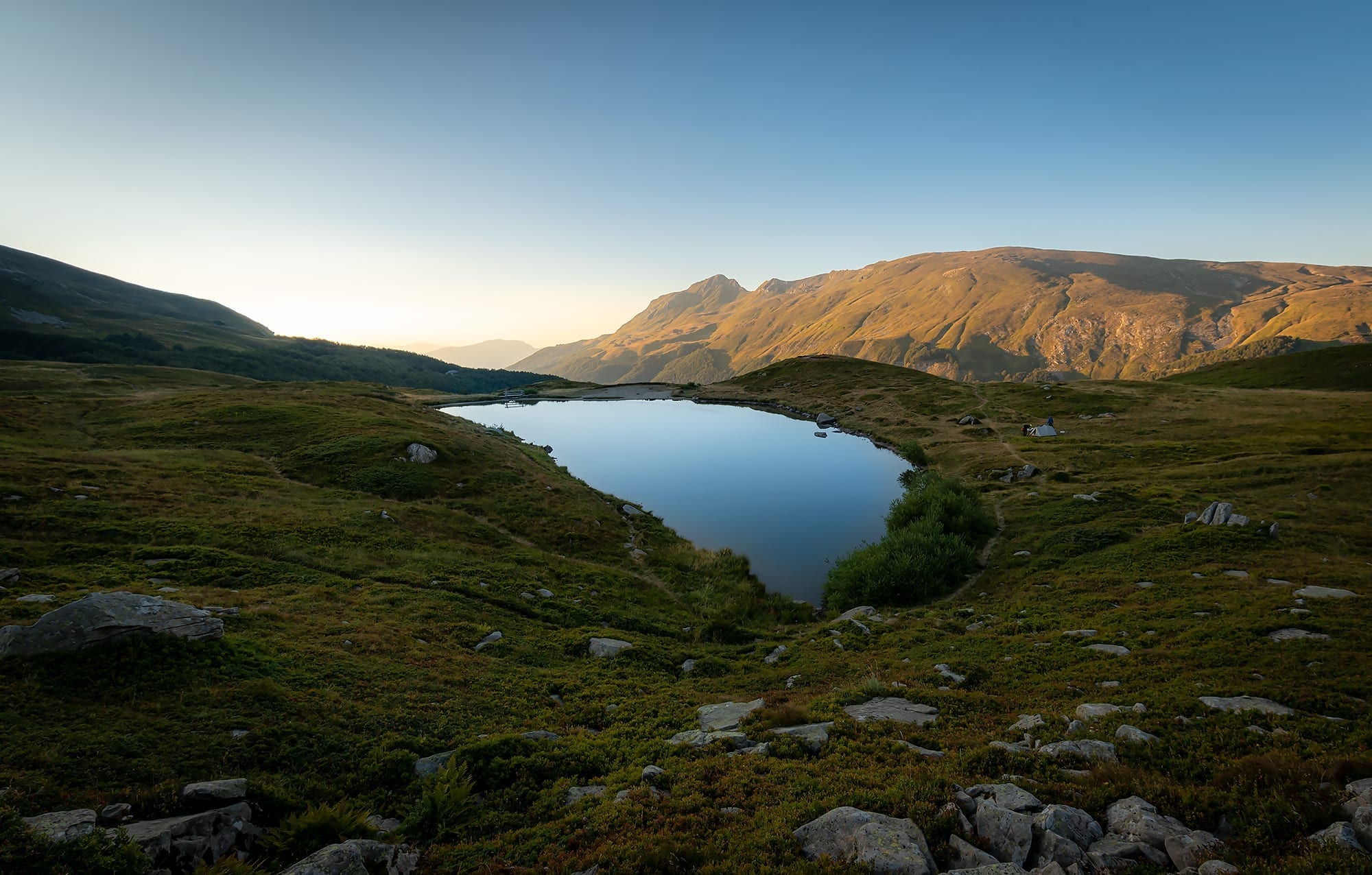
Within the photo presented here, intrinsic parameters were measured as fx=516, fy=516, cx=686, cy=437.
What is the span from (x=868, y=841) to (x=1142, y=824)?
15.1ft

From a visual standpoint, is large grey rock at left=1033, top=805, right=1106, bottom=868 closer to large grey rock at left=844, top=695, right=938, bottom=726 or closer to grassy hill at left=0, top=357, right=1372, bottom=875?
grassy hill at left=0, top=357, right=1372, bottom=875

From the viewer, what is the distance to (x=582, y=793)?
12.4m

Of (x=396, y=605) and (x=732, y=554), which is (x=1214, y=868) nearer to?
(x=396, y=605)

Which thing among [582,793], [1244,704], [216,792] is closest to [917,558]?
[1244,704]

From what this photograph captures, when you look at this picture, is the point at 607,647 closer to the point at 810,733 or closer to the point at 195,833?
the point at 810,733

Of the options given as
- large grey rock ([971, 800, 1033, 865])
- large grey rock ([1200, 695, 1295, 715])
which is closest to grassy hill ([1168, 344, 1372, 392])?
large grey rock ([1200, 695, 1295, 715])

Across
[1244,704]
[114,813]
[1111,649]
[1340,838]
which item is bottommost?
[1111,649]

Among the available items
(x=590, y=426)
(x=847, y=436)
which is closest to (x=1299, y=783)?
(x=847, y=436)

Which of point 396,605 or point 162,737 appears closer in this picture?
point 162,737

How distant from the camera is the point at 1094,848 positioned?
28.3 ft

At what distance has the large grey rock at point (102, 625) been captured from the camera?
500 inches

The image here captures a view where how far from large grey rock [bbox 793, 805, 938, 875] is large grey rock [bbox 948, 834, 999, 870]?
360 millimetres

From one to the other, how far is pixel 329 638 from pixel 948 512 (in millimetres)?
39727

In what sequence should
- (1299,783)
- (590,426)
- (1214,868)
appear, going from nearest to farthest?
(1214,868) < (1299,783) < (590,426)
